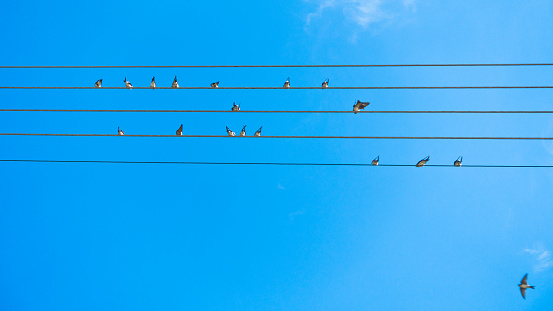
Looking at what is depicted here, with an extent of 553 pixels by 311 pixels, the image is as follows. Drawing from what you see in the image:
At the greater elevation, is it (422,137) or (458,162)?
(458,162)

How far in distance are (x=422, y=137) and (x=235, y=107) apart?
9.38 metres

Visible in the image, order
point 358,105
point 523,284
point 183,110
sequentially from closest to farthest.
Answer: point 183,110 → point 358,105 → point 523,284

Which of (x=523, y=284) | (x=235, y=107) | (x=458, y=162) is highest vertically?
(x=235, y=107)

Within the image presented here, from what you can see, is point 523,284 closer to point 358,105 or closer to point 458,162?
point 458,162

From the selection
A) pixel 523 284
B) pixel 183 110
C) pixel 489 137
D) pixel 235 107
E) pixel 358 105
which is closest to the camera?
pixel 489 137

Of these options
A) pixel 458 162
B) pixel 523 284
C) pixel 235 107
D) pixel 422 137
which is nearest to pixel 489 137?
pixel 422 137

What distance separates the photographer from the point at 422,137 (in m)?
9.19

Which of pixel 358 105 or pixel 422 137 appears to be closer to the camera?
pixel 422 137

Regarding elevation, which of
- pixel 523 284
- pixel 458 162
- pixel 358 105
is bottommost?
pixel 523 284

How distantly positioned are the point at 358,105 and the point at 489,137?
18.6 feet

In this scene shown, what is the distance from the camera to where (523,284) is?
62.7 ft

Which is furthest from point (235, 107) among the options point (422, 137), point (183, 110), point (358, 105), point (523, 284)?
point (523, 284)

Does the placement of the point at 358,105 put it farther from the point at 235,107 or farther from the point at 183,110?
the point at 183,110

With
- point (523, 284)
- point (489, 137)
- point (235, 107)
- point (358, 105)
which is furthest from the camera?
point (523, 284)
